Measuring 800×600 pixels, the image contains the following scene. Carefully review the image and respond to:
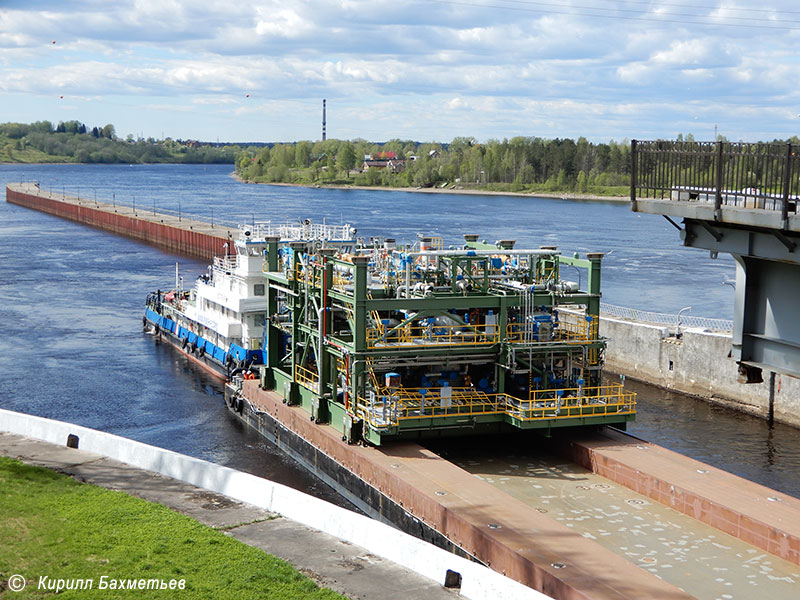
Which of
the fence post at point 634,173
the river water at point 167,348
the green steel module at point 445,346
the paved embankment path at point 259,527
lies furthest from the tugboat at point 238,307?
the fence post at point 634,173

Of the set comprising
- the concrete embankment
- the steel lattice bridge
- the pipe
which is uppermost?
the steel lattice bridge

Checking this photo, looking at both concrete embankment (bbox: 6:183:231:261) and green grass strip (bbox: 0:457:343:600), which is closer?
green grass strip (bbox: 0:457:343:600)

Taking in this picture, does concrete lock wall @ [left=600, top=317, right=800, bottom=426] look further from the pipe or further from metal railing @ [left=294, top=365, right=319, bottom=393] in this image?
metal railing @ [left=294, top=365, right=319, bottom=393]

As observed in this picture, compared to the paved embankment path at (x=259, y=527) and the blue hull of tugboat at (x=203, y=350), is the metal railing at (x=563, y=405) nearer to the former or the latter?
the paved embankment path at (x=259, y=527)

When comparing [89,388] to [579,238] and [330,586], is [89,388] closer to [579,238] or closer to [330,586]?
[330,586]

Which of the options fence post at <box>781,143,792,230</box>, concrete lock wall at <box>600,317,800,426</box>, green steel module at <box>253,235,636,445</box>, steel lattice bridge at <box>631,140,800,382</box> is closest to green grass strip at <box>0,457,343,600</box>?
steel lattice bridge at <box>631,140,800,382</box>

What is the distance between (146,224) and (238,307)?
7357cm

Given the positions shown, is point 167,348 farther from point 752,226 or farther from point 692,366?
point 752,226

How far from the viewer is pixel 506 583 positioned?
15.0 meters

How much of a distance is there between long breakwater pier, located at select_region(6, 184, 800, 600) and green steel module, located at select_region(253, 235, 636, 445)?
941 millimetres

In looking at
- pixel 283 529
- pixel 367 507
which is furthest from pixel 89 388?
pixel 283 529

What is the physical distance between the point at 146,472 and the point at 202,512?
265cm

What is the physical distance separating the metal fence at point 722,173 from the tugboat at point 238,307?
887 inches

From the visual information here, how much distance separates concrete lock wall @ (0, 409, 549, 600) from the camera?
51.2 ft
